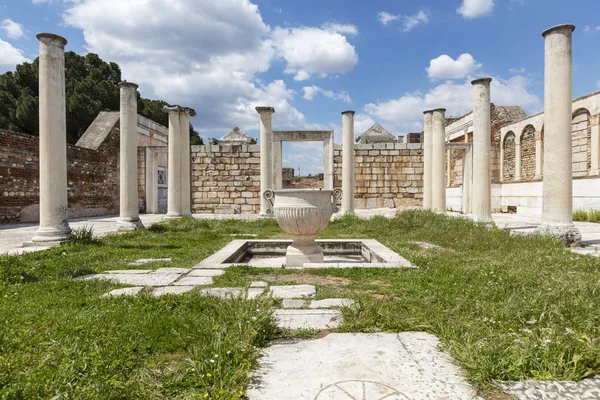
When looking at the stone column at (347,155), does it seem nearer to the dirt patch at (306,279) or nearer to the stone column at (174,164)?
the stone column at (174,164)

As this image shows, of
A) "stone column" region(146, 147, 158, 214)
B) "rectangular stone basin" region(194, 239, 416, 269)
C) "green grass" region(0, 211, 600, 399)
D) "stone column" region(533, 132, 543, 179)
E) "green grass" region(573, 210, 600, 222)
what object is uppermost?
"stone column" region(533, 132, 543, 179)

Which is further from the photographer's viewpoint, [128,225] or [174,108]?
[174,108]

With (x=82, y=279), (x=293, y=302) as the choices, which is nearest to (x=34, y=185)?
(x=82, y=279)

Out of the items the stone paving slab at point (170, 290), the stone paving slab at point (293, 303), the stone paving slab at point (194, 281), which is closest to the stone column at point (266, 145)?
the stone paving slab at point (194, 281)

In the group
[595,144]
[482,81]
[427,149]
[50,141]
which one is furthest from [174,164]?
[595,144]

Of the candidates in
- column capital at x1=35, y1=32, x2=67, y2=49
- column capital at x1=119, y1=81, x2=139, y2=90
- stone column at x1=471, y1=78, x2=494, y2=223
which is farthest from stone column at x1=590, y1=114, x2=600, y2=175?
column capital at x1=35, y1=32, x2=67, y2=49

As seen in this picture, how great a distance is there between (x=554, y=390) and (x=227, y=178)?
1564 cm

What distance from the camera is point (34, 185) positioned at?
13273mm

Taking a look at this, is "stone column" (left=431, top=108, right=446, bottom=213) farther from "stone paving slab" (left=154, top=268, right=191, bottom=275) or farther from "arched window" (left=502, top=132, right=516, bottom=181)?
"arched window" (left=502, top=132, right=516, bottom=181)

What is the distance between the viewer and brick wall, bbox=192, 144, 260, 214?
16594 millimetres

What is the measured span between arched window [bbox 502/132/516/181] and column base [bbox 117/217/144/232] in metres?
21.0

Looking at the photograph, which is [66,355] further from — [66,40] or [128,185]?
[128,185]

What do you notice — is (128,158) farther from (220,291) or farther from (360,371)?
(360,371)

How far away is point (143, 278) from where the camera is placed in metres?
4.46
